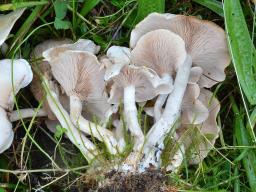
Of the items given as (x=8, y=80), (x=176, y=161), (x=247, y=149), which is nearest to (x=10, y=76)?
(x=8, y=80)

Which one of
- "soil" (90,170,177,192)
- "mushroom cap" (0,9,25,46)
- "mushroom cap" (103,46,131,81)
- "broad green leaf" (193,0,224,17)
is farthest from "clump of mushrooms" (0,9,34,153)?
"broad green leaf" (193,0,224,17)

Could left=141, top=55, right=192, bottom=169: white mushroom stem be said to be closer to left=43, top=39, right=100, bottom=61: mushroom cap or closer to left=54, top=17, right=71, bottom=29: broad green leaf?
left=43, top=39, right=100, bottom=61: mushroom cap

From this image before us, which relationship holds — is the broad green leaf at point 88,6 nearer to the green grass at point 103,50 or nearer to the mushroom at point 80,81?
the green grass at point 103,50

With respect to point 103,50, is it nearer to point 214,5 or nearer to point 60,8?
point 60,8

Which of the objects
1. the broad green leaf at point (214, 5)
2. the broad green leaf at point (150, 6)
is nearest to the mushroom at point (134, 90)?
the broad green leaf at point (150, 6)

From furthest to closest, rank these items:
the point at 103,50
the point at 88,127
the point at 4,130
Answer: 1. the point at 103,50
2. the point at 88,127
3. the point at 4,130
